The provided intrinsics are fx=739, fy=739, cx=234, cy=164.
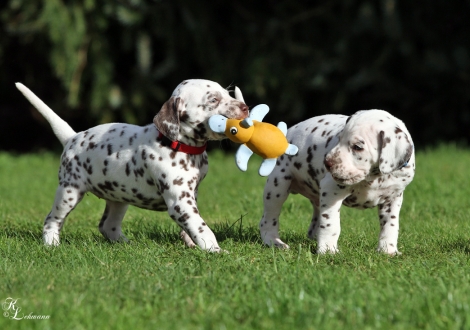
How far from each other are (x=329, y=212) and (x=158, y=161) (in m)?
1.33

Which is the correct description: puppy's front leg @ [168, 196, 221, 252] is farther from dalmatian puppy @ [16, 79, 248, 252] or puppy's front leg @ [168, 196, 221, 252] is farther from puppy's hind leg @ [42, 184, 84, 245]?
puppy's hind leg @ [42, 184, 84, 245]

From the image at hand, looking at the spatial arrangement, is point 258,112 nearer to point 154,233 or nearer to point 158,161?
point 158,161

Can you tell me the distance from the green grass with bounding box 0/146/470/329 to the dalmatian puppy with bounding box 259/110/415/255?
0.74 ft

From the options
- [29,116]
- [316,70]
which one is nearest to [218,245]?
[316,70]

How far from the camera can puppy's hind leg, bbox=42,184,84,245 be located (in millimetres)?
5938

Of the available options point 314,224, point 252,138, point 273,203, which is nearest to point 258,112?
point 252,138

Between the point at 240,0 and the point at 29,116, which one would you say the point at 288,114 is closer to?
the point at 240,0

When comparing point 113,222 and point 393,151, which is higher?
point 393,151

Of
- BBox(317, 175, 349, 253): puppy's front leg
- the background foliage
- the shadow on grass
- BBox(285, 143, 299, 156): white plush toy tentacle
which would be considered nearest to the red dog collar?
BBox(285, 143, 299, 156): white plush toy tentacle

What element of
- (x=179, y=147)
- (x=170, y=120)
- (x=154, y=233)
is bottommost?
(x=154, y=233)

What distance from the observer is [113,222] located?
249 inches

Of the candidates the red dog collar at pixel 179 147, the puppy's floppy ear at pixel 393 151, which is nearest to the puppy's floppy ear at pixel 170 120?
the red dog collar at pixel 179 147

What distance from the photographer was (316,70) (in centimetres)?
1283

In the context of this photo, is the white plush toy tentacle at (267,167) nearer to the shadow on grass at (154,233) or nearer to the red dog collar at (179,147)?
the red dog collar at (179,147)
